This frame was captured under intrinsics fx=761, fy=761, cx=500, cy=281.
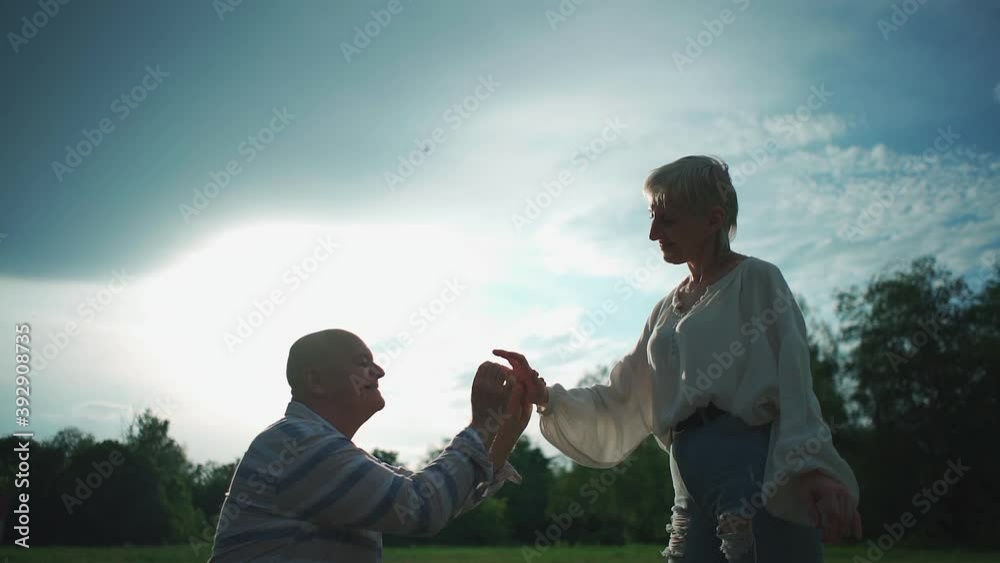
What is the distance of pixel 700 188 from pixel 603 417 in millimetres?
1201

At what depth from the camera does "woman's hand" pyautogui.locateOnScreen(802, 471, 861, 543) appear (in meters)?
2.51

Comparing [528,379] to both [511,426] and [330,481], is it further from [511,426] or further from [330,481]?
[330,481]

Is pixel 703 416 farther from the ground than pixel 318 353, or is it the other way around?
pixel 318 353

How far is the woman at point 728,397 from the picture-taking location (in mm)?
2629

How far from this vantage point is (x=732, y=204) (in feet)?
10.4

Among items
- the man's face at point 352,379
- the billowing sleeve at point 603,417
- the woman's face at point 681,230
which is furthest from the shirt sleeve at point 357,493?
the woman's face at point 681,230

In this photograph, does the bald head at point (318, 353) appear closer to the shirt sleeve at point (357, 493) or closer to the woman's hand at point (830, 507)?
the shirt sleeve at point (357, 493)

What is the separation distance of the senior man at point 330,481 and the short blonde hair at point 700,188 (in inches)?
47.4

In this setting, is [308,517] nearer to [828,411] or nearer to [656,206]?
[656,206]

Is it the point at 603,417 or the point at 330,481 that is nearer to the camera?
the point at 330,481

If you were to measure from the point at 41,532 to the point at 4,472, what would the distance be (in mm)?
4584

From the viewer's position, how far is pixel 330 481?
8.28 ft

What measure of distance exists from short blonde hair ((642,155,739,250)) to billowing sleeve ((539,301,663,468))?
0.58m

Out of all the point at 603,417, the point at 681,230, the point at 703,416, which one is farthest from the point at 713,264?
the point at 603,417
